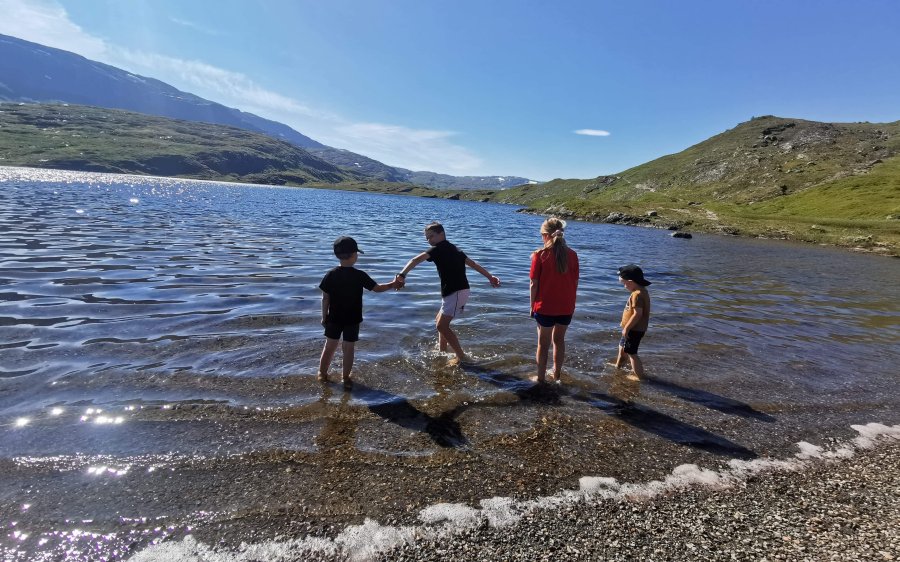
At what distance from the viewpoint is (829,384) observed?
9.45m

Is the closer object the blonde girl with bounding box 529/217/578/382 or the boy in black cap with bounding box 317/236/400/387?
the boy in black cap with bounding box 317/236/400/387

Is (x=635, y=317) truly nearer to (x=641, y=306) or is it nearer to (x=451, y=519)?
(x=641, y=306)

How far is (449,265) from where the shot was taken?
9.61 m

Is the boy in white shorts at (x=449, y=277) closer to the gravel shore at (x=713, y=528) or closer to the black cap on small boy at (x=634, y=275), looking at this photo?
the black cap on small boy at (x=634, y=275)

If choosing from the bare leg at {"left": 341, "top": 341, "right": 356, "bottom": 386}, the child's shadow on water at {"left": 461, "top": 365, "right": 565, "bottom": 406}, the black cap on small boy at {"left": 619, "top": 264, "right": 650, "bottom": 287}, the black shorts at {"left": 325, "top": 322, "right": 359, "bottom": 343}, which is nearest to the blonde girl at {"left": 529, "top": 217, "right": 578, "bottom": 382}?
the child's shadow on water at {"left": 461, "top": 365, "right": 565, "bottom": 406}

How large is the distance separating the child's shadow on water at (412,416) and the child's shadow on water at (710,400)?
14.4 feet

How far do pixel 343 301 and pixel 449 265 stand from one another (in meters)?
2.56

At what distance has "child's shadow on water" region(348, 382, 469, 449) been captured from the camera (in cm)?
650

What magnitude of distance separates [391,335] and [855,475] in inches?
359

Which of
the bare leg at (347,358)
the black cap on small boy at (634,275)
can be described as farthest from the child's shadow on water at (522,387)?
the black cap on small boy at (634,275)

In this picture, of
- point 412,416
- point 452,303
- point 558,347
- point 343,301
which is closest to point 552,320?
point 558,347

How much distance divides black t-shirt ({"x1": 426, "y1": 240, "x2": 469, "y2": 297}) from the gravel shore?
546 cm

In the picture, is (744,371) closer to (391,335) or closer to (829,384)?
(829,384)

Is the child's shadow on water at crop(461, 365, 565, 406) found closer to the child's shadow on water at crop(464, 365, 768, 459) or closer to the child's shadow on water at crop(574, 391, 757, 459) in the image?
the child's shadow on water at crop(464, 365, 768, 459)
